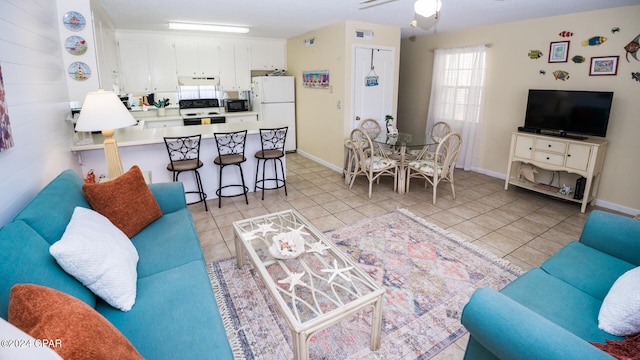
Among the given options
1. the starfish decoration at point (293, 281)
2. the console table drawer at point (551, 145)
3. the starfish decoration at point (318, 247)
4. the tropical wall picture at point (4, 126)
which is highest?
the tropical wall picture at point (4, 126)

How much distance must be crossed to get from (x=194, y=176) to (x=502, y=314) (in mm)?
3664

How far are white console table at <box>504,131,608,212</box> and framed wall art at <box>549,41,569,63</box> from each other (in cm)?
102

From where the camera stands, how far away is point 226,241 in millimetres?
3129

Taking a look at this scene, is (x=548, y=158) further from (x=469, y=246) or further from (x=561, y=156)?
(x=469, y=246)

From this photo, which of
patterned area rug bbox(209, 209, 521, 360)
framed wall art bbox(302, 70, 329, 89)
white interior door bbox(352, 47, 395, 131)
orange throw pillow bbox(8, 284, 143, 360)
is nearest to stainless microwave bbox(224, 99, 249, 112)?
framed wall art bbox(302, 70, 329, 89)

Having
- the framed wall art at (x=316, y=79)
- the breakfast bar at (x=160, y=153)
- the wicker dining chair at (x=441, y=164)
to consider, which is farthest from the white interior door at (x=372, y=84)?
the breakfast bar at (x=160, y=153)

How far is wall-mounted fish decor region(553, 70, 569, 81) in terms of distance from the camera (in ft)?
13.6

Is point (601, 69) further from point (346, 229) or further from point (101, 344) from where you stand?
point (101, 344)

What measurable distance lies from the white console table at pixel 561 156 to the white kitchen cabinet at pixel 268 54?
456cm

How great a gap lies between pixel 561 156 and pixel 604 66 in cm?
113

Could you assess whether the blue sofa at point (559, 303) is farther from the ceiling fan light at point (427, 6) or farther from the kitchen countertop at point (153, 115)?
the kitchen countertop at point (153, 115)

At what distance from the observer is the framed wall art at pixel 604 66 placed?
12.2 ft

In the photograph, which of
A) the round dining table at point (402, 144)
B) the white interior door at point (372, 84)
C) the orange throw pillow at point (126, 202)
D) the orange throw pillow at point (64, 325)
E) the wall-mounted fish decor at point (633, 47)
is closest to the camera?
the orange throw pillow at point (64, 325)

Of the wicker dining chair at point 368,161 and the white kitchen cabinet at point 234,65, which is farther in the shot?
the white kitchen cabinet at point 234,65
